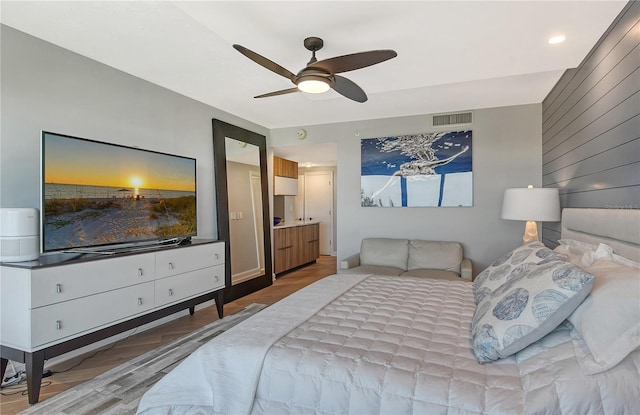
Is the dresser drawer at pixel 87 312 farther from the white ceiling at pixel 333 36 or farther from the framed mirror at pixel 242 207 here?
the white ceiling at pixel 333 36

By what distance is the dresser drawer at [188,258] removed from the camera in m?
2.98

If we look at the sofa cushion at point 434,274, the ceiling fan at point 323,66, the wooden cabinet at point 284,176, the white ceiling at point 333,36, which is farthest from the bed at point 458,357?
the wooden cabinet at point 284,176

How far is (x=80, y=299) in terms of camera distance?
2311 mm

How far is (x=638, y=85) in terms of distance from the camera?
179cm

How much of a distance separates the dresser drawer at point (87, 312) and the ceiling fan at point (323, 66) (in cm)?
207

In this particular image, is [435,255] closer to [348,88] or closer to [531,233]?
[531,233]

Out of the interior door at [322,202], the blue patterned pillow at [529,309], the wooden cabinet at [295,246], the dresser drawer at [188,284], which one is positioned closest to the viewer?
the blue patterned pillow at [529,309]

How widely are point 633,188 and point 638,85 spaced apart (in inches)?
22.4

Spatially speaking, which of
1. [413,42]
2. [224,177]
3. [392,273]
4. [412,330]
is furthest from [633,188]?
[224,177]

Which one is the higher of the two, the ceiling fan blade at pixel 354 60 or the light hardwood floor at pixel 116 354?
the ceiling fan blade at pixel 354 60

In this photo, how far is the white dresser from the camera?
6.74ft

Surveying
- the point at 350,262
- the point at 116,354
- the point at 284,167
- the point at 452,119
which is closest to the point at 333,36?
the point at 452,119

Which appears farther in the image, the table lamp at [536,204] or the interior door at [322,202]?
the interior door at [322,202]

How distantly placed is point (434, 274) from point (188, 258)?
2749 millimetres
